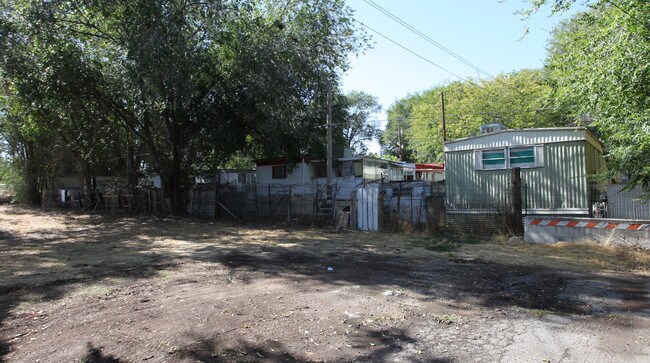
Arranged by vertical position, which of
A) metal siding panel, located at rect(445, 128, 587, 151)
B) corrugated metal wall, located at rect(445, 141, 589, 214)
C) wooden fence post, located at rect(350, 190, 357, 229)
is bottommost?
wooden fence post, located at rect(350, 190, 357, 229)

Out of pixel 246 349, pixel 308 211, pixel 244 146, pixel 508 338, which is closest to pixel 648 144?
pixel 508 338

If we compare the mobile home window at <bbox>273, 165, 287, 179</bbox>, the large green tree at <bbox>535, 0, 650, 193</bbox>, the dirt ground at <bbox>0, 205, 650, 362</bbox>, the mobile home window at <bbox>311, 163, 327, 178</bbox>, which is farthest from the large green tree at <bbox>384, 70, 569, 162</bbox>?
the dirt ground at <bbox>0, 205, 650, 362</bbox>

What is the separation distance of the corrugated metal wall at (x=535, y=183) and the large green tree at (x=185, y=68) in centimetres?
786

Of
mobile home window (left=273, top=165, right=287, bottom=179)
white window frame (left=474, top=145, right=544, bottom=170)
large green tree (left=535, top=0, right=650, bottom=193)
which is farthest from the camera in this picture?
mobile home window (left=273, top=165, right=287, bottom=179)

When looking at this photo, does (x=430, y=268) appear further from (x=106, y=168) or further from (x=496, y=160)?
(x=106, y=168)

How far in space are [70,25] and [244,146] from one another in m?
9.05

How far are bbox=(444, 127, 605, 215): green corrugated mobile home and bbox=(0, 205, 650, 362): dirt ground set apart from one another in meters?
3.28

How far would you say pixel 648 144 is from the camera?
8922 millimetres

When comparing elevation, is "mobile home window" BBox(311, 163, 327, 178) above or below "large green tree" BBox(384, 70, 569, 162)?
below

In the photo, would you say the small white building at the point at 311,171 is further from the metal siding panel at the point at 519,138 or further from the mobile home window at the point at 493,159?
the mobile home window at the point at 493,159

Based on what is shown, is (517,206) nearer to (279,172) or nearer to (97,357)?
(97,357)

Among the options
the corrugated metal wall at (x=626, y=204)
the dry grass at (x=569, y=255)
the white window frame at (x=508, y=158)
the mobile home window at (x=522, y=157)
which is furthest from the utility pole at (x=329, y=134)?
the corrugated metal wall at (x=626, y=204)

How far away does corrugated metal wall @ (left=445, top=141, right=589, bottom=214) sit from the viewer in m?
14.1

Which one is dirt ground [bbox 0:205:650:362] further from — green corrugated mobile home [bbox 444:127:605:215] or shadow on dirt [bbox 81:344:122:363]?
green corrugated mobile home [bbox 444:127:605:215]
